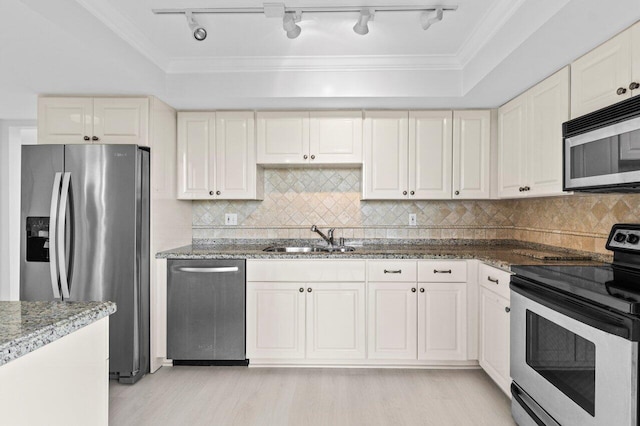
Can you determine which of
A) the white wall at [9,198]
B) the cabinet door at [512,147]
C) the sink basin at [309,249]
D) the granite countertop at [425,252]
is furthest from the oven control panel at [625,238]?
the white wall at [9,198]

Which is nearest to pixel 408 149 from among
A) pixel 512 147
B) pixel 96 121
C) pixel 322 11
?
pixel 512 147

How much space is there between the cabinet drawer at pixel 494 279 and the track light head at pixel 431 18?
61.8 inches

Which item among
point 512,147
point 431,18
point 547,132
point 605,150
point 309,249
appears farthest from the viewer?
point 309,249

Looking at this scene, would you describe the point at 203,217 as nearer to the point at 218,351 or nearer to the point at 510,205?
the point at 218,351

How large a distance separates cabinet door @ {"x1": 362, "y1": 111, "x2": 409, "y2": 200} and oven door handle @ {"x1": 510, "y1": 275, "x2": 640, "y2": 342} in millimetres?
1442

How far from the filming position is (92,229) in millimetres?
2881

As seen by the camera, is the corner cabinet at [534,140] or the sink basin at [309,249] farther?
the sink basin at [309,249]

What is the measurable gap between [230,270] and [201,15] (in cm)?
178

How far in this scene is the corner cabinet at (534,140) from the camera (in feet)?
8.13

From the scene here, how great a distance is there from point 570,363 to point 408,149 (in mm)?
2082

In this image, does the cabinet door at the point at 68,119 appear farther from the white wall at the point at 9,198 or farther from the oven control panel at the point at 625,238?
the oven control panel at the point at 625,238

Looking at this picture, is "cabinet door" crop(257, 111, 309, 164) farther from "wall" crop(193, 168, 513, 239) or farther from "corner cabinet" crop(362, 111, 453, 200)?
"corner cabinet" crop(362, 111, 453, 200)

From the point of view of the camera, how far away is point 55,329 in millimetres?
1122

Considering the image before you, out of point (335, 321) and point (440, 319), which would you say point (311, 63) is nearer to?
point (335, 321)
